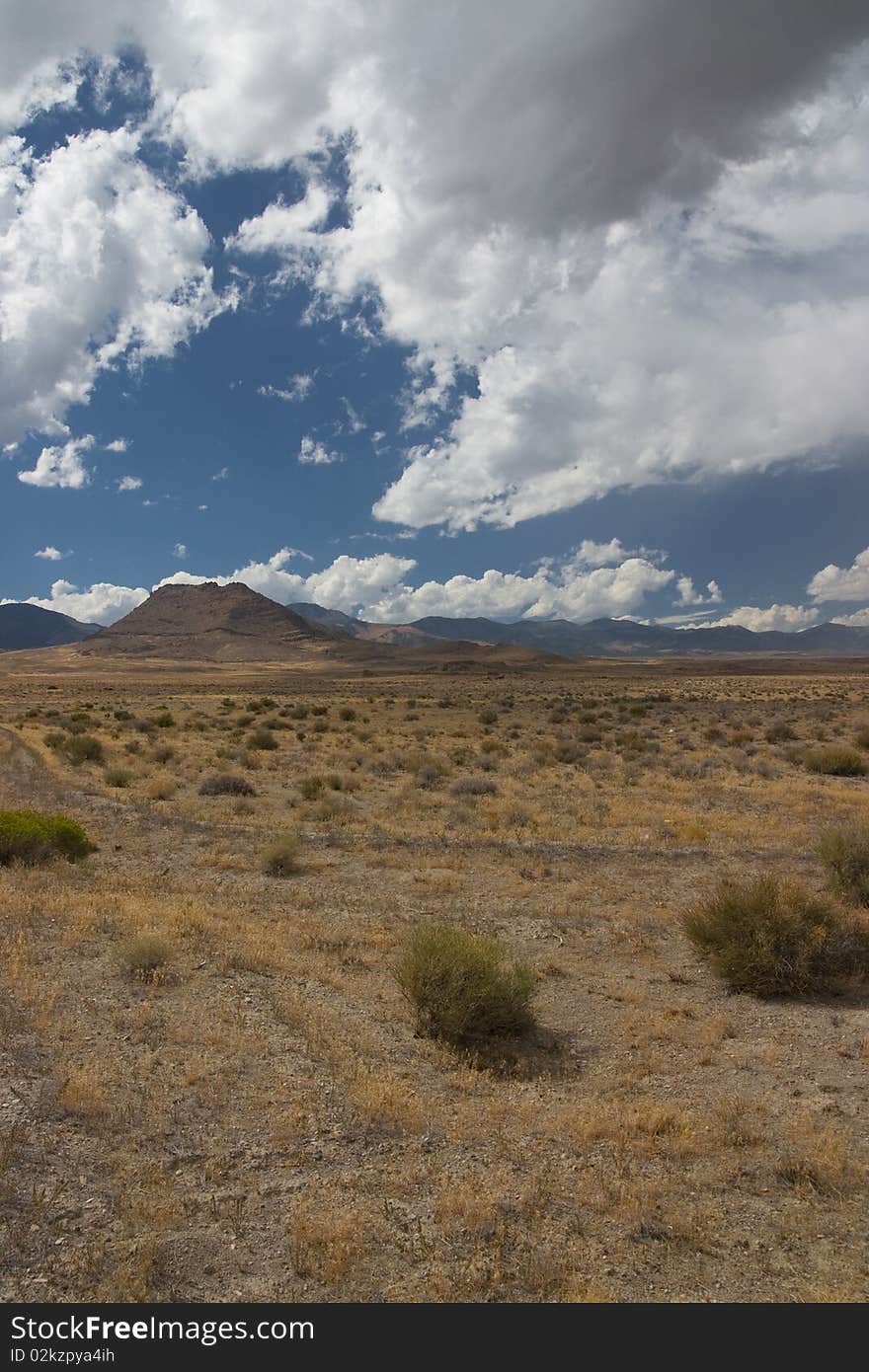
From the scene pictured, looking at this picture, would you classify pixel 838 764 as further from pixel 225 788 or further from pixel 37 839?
pixel 37 839

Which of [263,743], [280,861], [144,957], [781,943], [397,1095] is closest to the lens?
[397,1095]

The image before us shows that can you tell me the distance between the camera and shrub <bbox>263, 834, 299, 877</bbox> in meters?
14.2

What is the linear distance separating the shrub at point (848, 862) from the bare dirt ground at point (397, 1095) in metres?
1.75

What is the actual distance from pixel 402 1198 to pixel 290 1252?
906 millimetres

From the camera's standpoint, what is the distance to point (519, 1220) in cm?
484

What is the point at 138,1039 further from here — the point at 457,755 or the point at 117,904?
the point at 457,755

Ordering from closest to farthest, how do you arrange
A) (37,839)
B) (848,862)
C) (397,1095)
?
(397,1095), (848,862), (37,839)

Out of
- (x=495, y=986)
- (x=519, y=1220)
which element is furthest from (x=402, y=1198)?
(x=495, y=986)

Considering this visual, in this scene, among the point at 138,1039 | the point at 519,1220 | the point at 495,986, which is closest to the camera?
the point at 519,1220

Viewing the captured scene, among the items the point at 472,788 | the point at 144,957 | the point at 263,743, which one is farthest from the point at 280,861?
the point at 263,743

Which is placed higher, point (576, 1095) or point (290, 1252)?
point (290, 1252)

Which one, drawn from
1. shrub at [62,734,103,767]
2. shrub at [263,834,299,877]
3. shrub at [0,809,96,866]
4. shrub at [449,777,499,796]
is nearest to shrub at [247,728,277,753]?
shrub at [62,734,103,767]

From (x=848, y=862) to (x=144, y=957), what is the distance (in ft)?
35.6

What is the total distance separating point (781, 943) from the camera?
911cm
